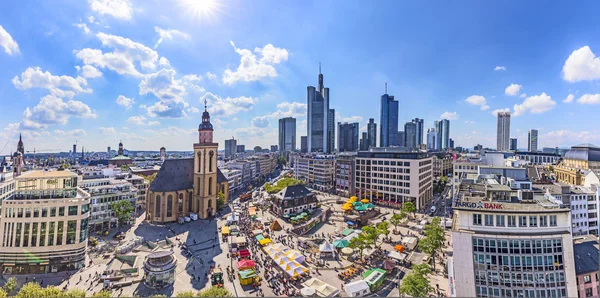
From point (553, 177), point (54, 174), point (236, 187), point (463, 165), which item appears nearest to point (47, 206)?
point (54, 174)

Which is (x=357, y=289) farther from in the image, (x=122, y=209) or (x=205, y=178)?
(x=122, y=209)

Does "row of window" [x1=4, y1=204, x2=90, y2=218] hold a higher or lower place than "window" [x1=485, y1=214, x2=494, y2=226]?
lower

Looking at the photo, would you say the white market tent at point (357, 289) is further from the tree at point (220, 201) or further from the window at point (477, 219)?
the tree at point (220, 201)

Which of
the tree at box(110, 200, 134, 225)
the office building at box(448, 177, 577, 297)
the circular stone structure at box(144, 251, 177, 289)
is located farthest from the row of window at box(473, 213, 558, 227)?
the tree at box(110, 200, 134, 225)

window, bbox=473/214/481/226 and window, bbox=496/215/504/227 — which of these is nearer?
window, bbox=496/215/504/227

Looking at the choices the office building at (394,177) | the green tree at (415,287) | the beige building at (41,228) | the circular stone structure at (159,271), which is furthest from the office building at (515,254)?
the beige building at (41,228)

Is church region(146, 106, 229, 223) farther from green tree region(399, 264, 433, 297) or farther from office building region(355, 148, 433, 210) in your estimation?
green tree region(399, 264, 433, 297)

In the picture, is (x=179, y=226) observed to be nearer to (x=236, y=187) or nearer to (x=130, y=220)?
(x=130, y=220)
